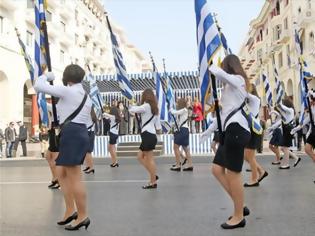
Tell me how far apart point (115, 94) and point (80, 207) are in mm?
19607

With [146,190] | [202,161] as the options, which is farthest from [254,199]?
[202,161]

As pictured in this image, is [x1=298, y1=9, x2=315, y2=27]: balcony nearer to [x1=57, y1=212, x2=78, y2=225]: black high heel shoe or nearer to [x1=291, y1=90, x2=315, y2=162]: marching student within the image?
[x1=291, y1=90, x2=315, y2=162]: marching student

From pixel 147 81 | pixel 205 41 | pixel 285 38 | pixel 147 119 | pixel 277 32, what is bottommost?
pixel 147 119

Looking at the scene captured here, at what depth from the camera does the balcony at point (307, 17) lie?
31.7 metres

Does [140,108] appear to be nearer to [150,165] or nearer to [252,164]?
[150,165]

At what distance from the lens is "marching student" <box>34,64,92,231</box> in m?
4.30

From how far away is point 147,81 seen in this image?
2133 cm

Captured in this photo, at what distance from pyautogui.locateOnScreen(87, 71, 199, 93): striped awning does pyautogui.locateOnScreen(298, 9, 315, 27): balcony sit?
1470cm

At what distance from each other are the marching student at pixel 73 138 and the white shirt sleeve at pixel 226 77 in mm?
1419

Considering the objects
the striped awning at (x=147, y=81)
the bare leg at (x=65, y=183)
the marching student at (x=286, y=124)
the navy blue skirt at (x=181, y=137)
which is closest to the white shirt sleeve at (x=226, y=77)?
the bare leg at (x=65, y=183)

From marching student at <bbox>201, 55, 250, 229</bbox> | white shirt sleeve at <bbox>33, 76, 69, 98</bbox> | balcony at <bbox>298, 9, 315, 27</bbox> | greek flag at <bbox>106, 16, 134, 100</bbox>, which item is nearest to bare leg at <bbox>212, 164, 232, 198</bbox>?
marching student at <bbox>201, 55, 250, 229</bbox>

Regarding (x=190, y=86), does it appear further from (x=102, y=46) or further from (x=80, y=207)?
(x=102, y=46)

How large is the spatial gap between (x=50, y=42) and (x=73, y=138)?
3348 centimetres

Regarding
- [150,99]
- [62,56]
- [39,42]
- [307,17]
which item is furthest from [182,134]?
[62,56]
